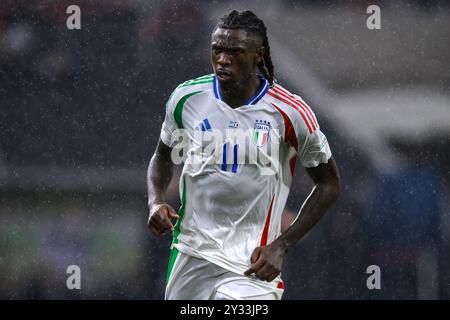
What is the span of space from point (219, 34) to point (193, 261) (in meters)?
0.90

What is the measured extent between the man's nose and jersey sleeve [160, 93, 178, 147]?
0.34m

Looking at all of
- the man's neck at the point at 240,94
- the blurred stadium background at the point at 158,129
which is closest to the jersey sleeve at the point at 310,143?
the man's neck at the point at 240,94

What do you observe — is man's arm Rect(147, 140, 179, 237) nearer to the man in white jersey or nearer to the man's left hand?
the man in white jersey

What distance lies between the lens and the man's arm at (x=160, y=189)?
4141 mm

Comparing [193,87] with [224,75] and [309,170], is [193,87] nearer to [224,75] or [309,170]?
[224,75]

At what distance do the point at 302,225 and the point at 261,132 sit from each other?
1.34 feet

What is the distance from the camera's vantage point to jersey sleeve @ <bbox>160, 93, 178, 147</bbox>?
4488 mm

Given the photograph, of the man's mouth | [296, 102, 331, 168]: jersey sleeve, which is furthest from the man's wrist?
the man's mouth

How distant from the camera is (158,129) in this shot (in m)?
7.00

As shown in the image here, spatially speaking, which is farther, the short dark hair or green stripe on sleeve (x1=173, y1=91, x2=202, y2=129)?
green stripe on sleeve (x1=173, y1=91, x2=202, y2=129)

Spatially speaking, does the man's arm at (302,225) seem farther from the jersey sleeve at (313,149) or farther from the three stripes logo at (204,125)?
the three stripes logo at (204,125)

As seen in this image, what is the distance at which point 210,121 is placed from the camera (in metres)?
4.34

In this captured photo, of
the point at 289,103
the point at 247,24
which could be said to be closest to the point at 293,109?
the point at 289,103
